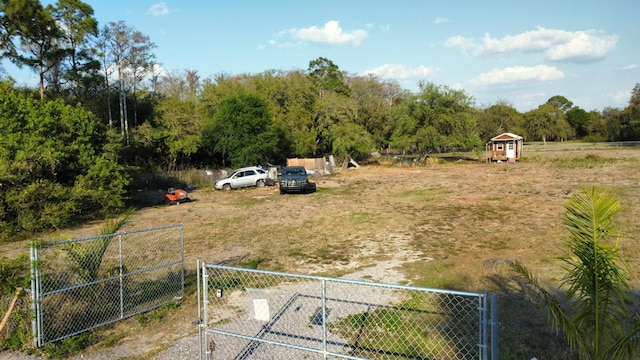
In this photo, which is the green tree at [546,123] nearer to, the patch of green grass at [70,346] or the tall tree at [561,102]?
the tall tree at [561,102]

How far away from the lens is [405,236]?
13.7m

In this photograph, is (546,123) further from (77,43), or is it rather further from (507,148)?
(77,43)

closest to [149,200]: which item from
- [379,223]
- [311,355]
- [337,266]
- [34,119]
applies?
[34,119]

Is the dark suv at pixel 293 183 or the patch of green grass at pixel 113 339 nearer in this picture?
the patch of green grass at pixel 113 339

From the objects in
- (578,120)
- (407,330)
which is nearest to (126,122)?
(407,330)

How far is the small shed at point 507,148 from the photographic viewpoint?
152 feet

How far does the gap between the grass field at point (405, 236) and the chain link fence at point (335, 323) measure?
0.63m

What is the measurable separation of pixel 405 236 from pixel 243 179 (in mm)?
18532

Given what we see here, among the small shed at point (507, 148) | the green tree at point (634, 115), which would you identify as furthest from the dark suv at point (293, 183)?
the green tree at point (634, 115)

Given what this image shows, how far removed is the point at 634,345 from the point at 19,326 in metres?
7.97

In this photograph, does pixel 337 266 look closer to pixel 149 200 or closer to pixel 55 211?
pixel 55 211

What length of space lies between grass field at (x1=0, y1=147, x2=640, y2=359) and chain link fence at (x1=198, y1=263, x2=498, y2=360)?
635 millimetres

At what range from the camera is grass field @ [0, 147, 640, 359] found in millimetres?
7215

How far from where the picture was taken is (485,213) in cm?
1736
